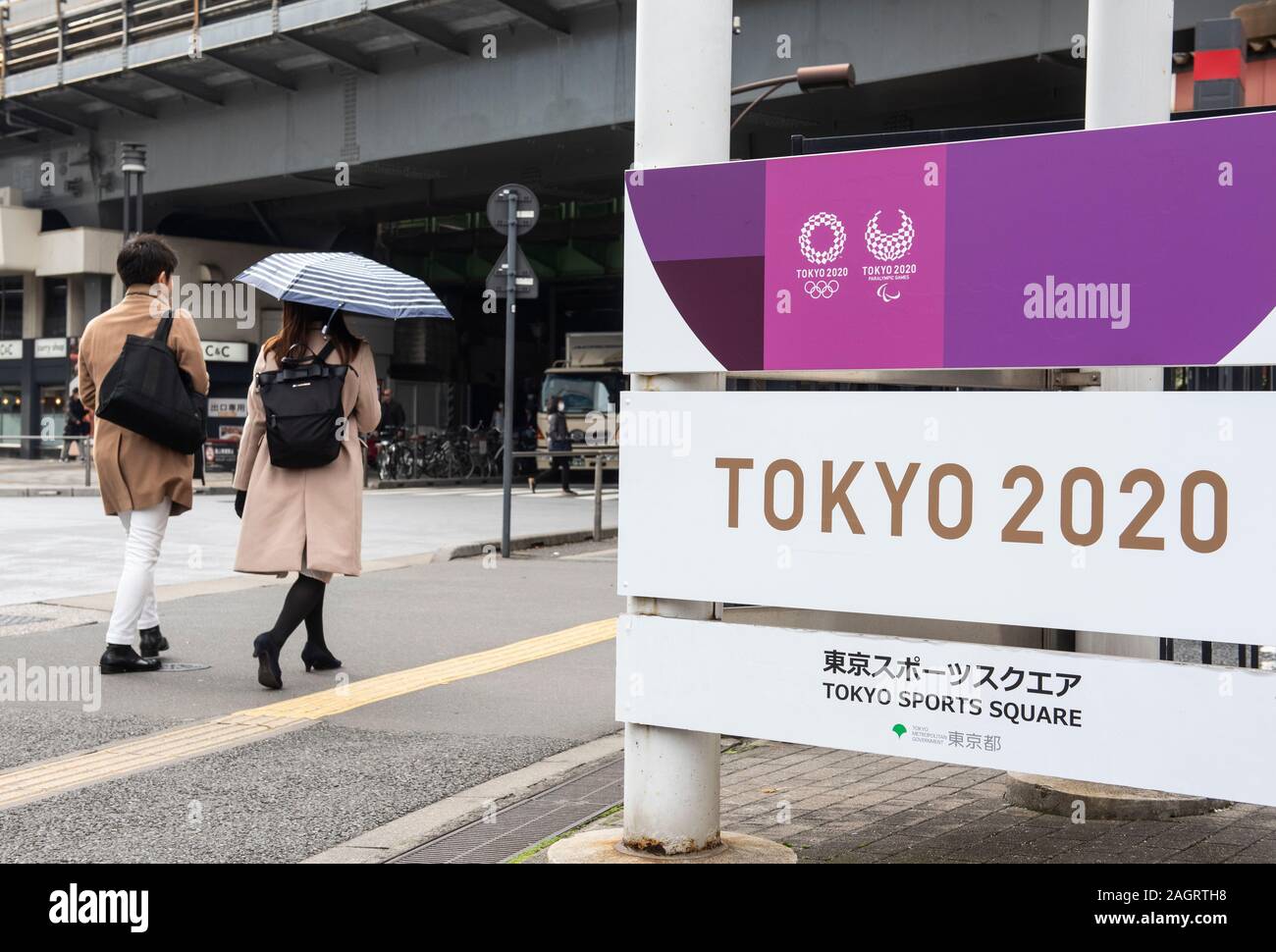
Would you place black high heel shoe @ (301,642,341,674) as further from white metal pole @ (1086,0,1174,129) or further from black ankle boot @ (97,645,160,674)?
white metal pole @ (1086,0,1174,129)

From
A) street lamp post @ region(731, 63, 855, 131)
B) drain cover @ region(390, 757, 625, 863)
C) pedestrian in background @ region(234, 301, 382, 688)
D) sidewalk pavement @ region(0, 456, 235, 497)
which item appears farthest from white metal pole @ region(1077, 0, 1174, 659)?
sidewalk pavement @ region(0, 456, 235, 497)

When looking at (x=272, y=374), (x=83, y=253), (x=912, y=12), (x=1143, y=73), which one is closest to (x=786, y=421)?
(x=1143, y=73)

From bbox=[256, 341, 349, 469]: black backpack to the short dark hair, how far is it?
89cm

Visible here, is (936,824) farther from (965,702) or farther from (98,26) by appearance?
(98,26)

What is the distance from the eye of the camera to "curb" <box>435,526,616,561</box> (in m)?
13.3

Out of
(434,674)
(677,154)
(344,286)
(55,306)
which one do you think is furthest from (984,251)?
(55,306)

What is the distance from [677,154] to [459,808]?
2.23m

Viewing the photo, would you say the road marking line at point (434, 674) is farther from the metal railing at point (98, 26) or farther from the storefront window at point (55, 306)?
the storefront window at point (55, 306)

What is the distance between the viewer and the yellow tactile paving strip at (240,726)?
511 cm

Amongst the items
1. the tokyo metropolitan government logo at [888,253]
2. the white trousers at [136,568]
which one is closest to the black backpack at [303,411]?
the white trousers at [136,568]

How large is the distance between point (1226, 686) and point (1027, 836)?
4.05 feet

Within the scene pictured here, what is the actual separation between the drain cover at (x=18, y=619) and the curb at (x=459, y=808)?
14.5 ft

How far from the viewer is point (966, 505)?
345cm
